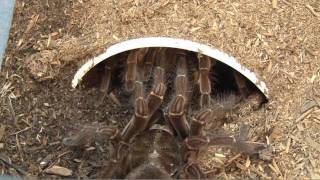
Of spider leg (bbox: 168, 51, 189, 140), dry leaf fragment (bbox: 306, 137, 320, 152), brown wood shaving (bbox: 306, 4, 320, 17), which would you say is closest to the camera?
dry leaf fragment (bbox: 306, 137, 320, 152)

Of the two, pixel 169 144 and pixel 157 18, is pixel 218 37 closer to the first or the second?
pixel 157 18

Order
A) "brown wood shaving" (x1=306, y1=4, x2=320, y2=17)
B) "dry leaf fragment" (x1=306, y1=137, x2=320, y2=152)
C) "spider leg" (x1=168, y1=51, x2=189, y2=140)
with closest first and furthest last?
"dry leaf fragment" (x1=306, y1=137, x2=320, y2=152) < "spider leg" (x1=168, y1=51, x2=189, y2=140) < "brown wood shaving" (x1=306, y1=4, x2=320, y2=17)

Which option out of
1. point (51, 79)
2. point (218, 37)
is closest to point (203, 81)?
point (218, 37)

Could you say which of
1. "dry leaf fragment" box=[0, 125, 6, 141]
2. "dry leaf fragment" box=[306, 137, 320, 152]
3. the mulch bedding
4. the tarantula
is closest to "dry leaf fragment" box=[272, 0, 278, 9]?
the mulch bedding

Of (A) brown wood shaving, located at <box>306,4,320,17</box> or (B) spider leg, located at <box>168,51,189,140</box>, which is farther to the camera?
(A) brown wood shaving, located at <box>306,4,320,17</box>

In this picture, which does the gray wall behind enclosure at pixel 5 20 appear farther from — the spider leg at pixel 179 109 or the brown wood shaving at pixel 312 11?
the brown wood shaving at pixel 312 11

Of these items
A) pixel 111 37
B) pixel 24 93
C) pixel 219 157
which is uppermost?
pixel 111 37

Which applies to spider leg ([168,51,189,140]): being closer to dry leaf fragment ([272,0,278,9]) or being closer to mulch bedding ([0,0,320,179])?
mulch bedding ([0,0,320,179])
